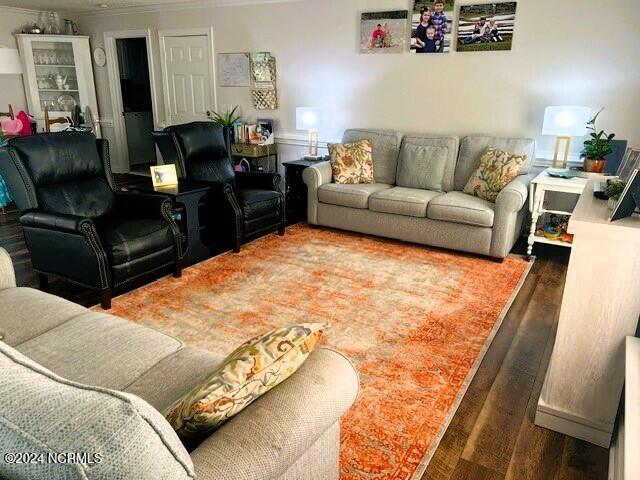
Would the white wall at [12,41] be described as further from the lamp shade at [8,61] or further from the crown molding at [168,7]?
the lamp shade at [8,61]

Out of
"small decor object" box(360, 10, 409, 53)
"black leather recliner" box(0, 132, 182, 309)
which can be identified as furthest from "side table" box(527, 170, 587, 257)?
"black leather recliner" box(0, 132, 182, 309)

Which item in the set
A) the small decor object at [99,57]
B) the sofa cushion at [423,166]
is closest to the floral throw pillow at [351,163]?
the sofa cushion at [423,166]

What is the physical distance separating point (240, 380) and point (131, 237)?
2.27 metres

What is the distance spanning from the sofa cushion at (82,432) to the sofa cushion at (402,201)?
3.59m

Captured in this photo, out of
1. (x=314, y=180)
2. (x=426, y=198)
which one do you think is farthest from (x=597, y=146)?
(x=314, y=180)

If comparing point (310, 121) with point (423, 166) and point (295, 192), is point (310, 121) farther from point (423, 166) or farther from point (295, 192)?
point (423, 166)

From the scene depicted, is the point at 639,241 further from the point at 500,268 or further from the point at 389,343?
the point at 500,268

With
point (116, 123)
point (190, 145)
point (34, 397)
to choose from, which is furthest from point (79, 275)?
point (116, 123)

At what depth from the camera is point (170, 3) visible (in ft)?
20.2

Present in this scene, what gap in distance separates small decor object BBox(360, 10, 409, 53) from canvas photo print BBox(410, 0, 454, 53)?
12 cm

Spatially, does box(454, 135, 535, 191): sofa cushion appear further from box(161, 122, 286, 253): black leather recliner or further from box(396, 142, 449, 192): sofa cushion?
box(161, 122, 286, 253): black leather recliner

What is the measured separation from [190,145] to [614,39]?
12.0 ft

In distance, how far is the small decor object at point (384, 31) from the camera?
479 cm

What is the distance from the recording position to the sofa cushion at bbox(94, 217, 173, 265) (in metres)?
3.07
